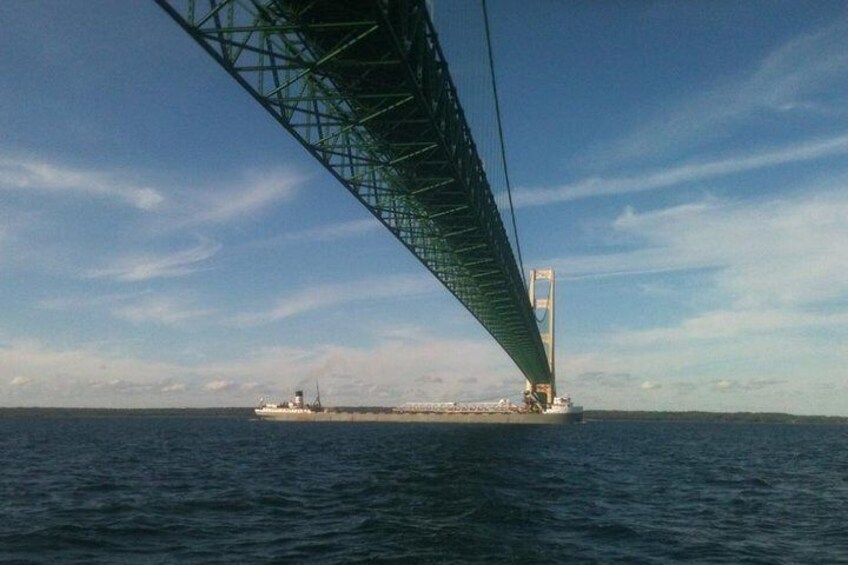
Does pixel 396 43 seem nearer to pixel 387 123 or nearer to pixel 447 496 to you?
pixel 387 123

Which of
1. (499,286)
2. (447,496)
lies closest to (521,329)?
(499,286)

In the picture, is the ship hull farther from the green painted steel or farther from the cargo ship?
the green painted steel

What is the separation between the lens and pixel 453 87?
1966cm

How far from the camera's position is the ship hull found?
355 ft

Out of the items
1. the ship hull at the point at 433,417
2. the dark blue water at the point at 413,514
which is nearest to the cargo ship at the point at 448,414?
the ship hull at the point at 433,417

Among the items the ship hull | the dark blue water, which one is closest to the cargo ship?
the ship hull

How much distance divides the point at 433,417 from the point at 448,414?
4629 mm

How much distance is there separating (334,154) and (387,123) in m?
2.54

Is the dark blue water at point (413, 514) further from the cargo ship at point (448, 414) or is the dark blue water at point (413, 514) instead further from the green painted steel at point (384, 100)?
the cargo ship at point (448, 414)

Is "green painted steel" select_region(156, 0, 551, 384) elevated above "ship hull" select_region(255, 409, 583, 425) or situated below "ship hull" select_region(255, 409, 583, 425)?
above

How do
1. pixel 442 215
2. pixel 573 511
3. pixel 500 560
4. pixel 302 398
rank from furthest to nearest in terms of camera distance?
pixel 302 398
pixel 442 215
pixel 573 511
pixel 500 560

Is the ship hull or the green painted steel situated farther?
the ship hull

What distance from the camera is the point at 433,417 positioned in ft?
404

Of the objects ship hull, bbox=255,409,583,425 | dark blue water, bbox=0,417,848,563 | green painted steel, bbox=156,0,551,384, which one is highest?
green painted steel, bbox=156,0,551,384
